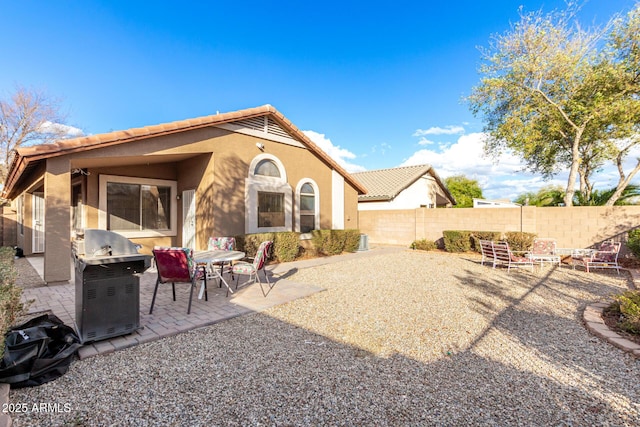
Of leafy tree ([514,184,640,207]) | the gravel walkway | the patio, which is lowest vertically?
the gravel walkway

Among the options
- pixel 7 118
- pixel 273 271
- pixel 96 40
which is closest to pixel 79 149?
pixel 273 271

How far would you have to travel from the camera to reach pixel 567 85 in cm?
1487

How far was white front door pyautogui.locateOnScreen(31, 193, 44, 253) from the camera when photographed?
1228 centimetres

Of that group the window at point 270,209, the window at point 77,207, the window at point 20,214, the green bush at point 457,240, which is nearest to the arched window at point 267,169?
the window at point 270,209

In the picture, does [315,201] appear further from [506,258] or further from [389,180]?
[389,180]

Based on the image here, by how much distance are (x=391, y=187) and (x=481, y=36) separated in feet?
30.1

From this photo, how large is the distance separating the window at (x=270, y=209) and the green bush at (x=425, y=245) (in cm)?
763

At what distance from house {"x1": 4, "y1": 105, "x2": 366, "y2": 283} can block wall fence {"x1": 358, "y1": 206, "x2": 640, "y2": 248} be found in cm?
592

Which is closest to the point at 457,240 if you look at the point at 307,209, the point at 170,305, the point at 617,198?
the point at 307,209

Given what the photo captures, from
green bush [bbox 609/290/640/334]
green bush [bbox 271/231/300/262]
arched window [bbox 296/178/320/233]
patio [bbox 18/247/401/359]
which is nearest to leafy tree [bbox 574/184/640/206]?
green bush [bbox 609/290/640/334]

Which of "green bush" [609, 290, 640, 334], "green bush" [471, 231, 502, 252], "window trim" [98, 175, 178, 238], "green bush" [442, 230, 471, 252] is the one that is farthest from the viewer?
"green bush" [442, 230, 471, 252]

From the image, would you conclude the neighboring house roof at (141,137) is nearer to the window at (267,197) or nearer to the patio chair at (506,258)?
the window at (267,197)

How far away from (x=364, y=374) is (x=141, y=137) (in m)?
7.66

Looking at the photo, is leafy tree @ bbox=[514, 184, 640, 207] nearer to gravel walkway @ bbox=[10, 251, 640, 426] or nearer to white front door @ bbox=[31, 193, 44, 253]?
gravel walkway @ bbox=[10, 251, 640, 426]
